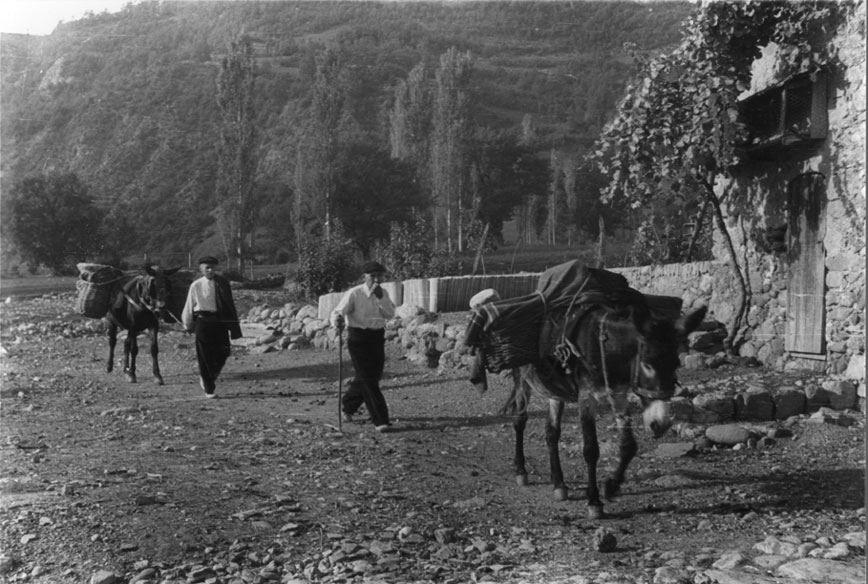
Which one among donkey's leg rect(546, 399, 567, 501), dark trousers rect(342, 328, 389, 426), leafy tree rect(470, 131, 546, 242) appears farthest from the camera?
leafy tree rect(470, 131, 546, 242)

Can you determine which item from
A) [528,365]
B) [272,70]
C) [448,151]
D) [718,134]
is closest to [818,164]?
[718,134]

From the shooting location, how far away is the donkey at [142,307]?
531 inches

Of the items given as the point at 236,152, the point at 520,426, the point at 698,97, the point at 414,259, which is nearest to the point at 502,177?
the point at 236,152

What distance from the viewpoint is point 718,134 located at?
38.0ft

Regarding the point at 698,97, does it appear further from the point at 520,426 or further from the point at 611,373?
the point at 611,373

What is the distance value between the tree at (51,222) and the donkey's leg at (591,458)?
4116cm

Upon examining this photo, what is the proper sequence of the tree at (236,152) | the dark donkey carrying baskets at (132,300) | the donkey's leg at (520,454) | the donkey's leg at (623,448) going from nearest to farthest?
the donkey's leg at (623,448), the donkey's leg at (520,454), the dark donkey carrying baskets at (132,300), the tree at (236,152)

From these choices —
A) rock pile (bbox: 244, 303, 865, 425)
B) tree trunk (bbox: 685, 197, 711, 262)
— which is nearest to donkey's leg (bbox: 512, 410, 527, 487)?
rock pile (bbox: 244, 303, 865, 425)

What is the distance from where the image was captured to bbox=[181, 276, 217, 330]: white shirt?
38.3ft

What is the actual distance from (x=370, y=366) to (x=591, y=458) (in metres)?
3.88

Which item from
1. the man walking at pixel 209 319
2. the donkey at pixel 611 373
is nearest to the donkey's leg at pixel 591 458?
the donkey at pixel 611 373

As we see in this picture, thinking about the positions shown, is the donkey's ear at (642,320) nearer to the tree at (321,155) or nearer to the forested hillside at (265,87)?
the tree at (321,155)

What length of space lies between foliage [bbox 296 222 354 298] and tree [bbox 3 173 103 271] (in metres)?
22.6

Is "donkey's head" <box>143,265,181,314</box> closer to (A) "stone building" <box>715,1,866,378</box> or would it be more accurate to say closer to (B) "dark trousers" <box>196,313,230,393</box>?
(B) "dark trousers" <box>196,313,230,393</box>
